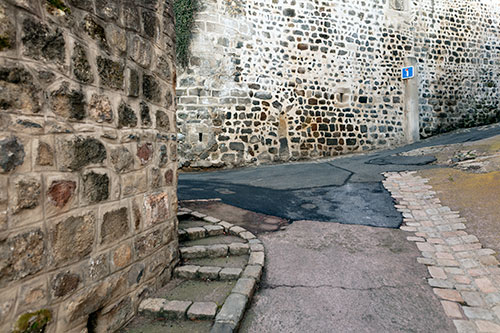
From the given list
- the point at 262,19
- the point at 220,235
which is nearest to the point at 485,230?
the point at 220,235

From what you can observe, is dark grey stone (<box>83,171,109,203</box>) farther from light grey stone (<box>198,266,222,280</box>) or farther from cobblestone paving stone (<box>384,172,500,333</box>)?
cobblestone paving stone (<box>384,172,500,333</box>)

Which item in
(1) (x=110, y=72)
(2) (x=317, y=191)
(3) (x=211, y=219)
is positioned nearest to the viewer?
(1) (x=110, y=72)

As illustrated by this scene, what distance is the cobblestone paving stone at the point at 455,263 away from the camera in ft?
6.77

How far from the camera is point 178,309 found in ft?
Result: 6.71

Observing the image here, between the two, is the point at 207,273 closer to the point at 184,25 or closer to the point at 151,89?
the point at 151,89

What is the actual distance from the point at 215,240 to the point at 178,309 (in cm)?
116

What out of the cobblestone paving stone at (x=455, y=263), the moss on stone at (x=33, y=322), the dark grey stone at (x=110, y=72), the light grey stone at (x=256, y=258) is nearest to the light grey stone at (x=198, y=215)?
the light grey stone at (x=256, y=258)

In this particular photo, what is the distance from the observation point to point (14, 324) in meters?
1.30

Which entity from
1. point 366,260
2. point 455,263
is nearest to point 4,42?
point 366,260

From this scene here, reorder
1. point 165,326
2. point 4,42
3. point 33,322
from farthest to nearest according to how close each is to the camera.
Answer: point 165,326
point 33,322
point 4,42

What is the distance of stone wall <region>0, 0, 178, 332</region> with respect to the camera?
130cm

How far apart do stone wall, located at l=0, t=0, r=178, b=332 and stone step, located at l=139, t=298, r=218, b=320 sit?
0.09m

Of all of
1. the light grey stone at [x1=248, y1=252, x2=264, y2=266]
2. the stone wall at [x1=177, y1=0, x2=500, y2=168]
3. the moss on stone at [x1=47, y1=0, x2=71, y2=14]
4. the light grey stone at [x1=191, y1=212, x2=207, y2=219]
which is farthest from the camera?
the stone wall at [x1=177, y1=0, x2=500, y2=168]

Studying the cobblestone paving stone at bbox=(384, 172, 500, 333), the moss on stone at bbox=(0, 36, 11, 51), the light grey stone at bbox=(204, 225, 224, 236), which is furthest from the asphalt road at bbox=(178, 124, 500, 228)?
the moss on stone at bbox=(0, 36, 11, 51)
